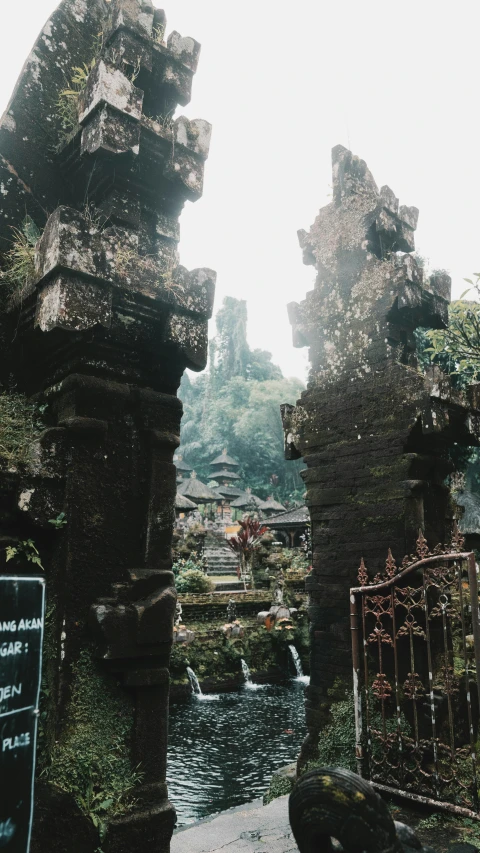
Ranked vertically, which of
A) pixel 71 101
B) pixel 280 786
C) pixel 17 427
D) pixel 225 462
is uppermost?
pixel 225 462

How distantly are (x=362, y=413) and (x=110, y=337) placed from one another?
3546 mm

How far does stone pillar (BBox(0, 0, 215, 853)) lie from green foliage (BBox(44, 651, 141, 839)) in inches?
1.3

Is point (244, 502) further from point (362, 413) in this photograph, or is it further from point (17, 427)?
point (17, 427)

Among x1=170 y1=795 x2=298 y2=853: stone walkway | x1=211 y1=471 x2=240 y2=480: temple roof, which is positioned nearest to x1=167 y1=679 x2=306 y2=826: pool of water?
x1=170 y1=795 x2=298 y2=853: stone walkway

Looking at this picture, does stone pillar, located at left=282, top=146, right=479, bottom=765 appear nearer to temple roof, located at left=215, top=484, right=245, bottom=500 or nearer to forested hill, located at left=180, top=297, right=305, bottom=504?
temple roof, located at left=215, top=484, right=245, bottom=500

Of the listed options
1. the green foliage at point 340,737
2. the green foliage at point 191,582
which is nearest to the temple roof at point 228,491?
the green foliage at point 191,582

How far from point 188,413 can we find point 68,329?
68.2 meters

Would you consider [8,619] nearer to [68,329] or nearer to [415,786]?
[68,329]

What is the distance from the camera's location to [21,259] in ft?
9.91

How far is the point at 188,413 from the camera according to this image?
7056cm

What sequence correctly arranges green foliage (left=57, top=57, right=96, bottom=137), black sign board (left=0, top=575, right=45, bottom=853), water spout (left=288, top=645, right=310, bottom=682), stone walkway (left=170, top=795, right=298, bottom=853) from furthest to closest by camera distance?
water spout (left=288, top=645, right=310, bottom=682), stone walkway (left=170, top=795, right=298, bottom=853), green foliage (left=57, top=57, right=96, bottom=137), black sign board (left=0, top=575, right=45, bottom=853)

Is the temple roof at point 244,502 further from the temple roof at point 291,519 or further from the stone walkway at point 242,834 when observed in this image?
the stone walkway at point 242,834

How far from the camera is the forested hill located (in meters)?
59.9

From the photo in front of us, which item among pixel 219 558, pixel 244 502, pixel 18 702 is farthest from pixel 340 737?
pixel 244 502
